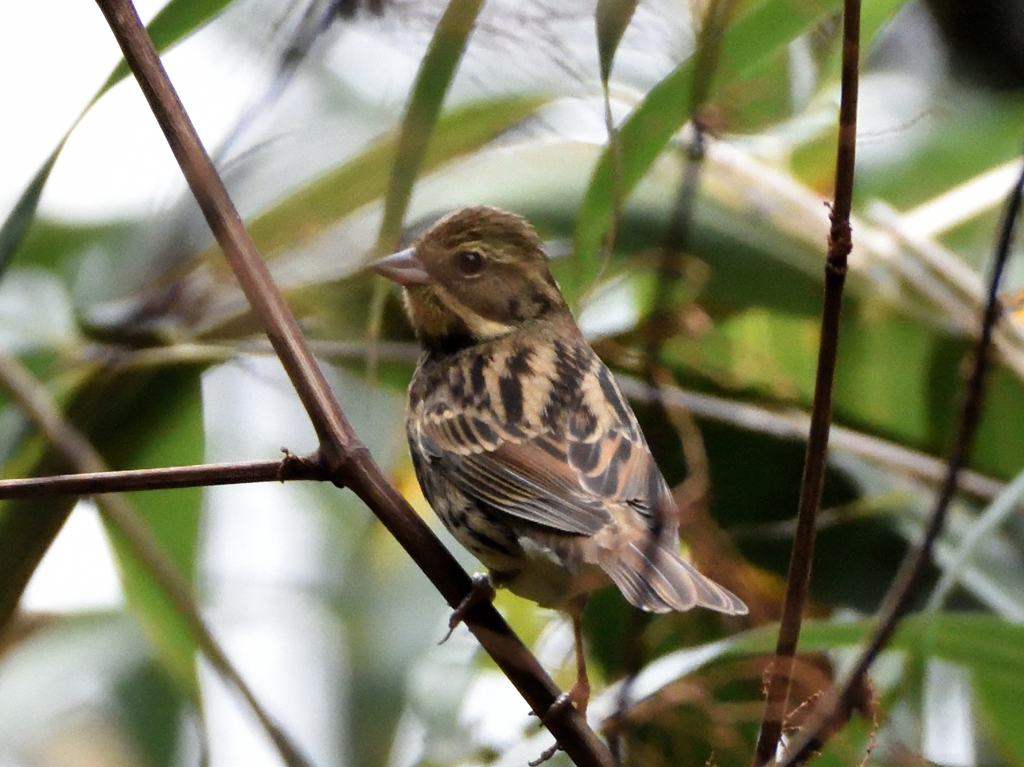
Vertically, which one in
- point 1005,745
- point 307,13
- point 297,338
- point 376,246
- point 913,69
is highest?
point 913,69

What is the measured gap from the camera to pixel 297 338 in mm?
1643

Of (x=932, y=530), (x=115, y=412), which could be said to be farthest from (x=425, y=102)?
(x=115, y=412)

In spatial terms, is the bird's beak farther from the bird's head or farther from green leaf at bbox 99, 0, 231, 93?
green leaf at bbox 99, 0, 231, 93

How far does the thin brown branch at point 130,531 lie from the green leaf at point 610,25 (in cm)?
101

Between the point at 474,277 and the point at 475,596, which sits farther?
the point at 474,277

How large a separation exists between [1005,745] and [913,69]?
2668 mm

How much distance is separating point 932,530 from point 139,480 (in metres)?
0.83

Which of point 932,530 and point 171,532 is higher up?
point 171,532

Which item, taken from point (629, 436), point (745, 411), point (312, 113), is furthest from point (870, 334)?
point (312, 113)

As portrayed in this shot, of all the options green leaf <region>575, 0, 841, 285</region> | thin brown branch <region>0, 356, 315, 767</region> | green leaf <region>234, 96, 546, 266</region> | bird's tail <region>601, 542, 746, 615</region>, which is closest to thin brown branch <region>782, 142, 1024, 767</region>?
bird's tail <region>601, 542, 746, 615</region>

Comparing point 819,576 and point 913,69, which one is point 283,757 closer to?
point 819,576

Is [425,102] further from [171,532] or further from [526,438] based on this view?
[171,532]

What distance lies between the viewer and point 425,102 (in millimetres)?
1850

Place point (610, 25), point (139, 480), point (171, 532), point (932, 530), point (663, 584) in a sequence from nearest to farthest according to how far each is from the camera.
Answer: point (932, 530), point (139, 480), point (610, 25), point (663, 584), point (171, 532)
